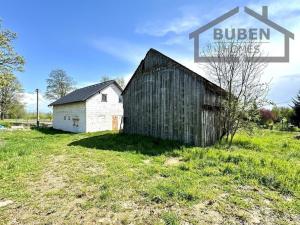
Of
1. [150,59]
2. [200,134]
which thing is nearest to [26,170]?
[200,134]

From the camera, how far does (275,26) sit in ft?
38.9

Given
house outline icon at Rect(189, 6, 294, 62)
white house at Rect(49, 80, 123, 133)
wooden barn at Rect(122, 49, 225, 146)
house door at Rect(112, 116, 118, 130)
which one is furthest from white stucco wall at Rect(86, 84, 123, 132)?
house outline icon at Rect(189, 6, 294, 62)

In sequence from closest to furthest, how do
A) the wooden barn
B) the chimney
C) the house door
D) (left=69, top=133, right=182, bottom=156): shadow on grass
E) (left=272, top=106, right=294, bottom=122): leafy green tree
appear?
1. (left=69, top=133, right=182, bottom=156): shadow on grass
2. the wooden barn
3. the chimney
4. the house door
5. (left=272, top=106, right=294, bottom=122): leafy green tree

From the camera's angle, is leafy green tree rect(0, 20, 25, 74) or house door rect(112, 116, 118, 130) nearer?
leafy green tree rect(0, 20, 25, 74)

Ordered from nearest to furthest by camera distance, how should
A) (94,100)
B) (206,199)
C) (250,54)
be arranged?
(206,199), (250,54), (94,100)

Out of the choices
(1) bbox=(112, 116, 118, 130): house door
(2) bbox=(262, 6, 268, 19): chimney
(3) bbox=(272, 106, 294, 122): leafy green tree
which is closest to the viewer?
(2) bbox=(262, 6, 268, 19): chimney

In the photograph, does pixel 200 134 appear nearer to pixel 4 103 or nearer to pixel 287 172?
pixel 287 172

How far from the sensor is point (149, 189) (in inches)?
206

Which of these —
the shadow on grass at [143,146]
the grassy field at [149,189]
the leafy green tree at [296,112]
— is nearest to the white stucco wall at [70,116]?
the shadow on grass at [143,146]

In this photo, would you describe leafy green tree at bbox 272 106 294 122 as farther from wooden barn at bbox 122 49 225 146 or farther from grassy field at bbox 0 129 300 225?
grassy field at bbox 0 129 300 225

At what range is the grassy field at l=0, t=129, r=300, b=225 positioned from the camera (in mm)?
4105

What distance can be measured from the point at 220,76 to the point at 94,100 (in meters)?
13.3

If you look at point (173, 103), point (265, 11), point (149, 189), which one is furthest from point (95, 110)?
point (149, 189)

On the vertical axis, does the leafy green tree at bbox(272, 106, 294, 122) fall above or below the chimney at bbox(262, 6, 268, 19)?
below
